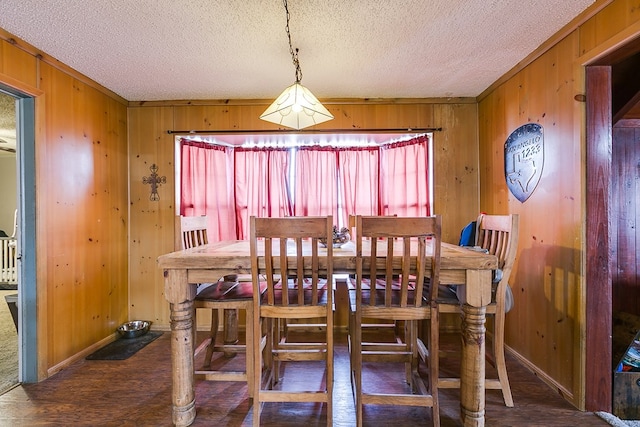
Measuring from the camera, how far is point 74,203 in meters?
2.47

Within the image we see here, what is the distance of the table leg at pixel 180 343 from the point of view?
1624mm

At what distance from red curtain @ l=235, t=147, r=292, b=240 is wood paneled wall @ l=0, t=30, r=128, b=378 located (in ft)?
3.87

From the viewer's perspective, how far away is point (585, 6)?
5.70 feet

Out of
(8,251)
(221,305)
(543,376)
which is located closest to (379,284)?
(221,305)

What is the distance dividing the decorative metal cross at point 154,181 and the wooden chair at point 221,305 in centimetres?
97

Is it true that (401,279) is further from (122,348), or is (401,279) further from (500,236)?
(122,348)

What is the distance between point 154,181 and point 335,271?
2.43 meters

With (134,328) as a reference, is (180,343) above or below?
above

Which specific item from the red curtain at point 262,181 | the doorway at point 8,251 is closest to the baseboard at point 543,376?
the red curtain at point 262,181

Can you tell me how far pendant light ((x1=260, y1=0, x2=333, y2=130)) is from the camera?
180cm

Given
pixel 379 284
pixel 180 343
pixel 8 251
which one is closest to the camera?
pixel 180 343

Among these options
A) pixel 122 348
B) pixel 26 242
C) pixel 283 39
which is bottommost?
pixel 122 348

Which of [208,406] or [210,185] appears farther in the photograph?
[210,185]

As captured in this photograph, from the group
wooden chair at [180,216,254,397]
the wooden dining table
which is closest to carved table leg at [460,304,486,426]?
the wooden dining table
